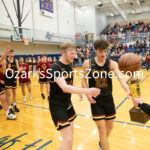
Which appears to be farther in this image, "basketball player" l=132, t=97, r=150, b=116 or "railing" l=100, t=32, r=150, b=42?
"railing" l=100, t=32, r=150, b=42

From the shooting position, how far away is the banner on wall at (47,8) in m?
19.1

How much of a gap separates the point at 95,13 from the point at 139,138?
2637 cm

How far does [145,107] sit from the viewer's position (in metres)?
1.50

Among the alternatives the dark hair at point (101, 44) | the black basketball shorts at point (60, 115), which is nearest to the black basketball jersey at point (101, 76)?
the dark hair at point (101, 44)

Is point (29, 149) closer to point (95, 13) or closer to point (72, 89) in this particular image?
point (72, 89)

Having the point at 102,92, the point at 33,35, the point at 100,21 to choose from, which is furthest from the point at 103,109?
the point at 100,21

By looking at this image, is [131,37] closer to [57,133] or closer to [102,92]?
[57,133]

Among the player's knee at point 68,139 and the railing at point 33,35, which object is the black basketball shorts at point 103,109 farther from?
the railing at point 33,35

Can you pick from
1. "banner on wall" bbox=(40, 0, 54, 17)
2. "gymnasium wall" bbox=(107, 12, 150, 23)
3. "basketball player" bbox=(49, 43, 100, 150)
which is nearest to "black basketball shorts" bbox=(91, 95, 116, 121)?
"basketball player" bbox=(49, 43, 100, 150)

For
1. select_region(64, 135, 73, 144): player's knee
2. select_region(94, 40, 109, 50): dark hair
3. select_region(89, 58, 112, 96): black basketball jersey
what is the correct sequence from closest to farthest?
select_region(64, 135, 73, 144): player's knee
select_region(94, 40, 109, 50): dark hair
select_region(89, 58, 112, 96): black basketball jersey

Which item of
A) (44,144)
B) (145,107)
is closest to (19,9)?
(44,144)

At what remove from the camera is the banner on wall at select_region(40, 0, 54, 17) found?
750 inches

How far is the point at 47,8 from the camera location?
20.0 m

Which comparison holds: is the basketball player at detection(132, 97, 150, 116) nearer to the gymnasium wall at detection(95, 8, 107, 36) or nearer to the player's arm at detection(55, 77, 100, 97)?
the player's arm at detection(55, 77, 100, 97)
